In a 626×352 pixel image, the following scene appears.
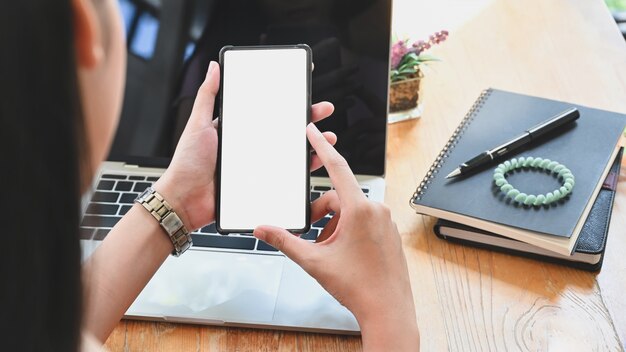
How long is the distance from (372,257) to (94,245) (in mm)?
370

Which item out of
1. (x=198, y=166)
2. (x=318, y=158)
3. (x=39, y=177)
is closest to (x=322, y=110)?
(x=318, y=158)

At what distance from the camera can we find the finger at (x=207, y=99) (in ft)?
2.63

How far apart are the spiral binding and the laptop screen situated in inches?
2.9

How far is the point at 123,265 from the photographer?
741mm

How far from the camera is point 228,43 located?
35.5 inches

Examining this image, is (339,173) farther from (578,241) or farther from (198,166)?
(578,241)

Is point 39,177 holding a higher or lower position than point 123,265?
higher

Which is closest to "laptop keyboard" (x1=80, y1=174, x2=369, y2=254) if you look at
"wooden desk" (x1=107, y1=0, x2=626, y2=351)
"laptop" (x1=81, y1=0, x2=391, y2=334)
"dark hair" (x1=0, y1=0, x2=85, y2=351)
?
"laptop" (x1=81, y1=0, x2=391, y2=334)

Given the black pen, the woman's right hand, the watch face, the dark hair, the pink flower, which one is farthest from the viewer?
the pink flower

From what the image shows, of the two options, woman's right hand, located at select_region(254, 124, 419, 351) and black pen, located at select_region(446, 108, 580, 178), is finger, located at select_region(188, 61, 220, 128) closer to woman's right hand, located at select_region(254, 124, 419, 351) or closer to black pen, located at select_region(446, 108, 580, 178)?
woman's right hand, located at select_region(254, 124, 419, 351)

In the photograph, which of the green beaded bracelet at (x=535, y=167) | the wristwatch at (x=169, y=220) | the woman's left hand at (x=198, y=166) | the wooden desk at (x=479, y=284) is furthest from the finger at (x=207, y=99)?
the green beaded bracelet at (x=535, y=167)

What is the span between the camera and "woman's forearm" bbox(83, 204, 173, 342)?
2.32 ft

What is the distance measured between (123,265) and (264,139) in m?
0.21

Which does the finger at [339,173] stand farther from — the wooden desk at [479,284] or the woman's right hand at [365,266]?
the wooden desk at [479,284]
